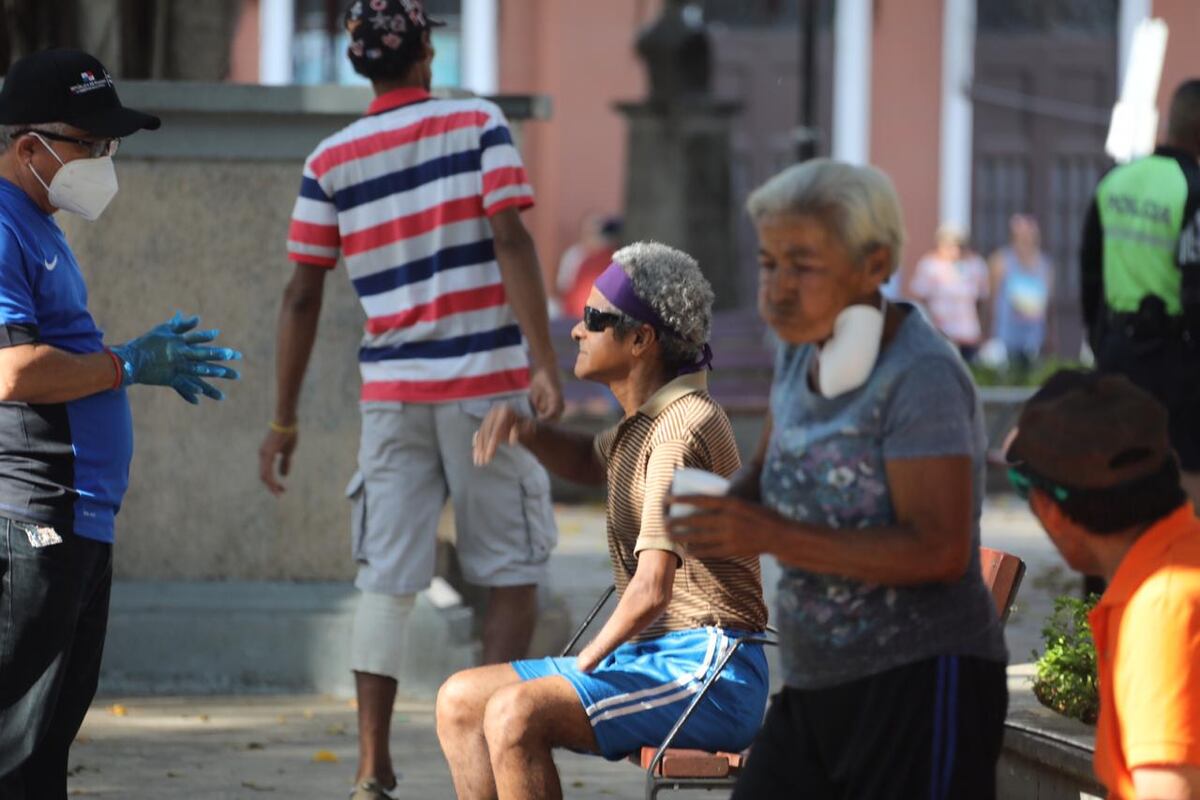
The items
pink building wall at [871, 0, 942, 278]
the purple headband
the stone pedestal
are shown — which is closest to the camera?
the purple headband

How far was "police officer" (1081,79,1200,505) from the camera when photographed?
7.78 metres

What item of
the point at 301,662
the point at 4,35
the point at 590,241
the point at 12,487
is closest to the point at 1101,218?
the point at 301,662

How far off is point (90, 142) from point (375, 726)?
1.88 m

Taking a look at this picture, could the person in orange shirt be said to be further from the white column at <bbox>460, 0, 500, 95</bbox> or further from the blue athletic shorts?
the white column at <bbox>460, 0, 500, 95</bbox>

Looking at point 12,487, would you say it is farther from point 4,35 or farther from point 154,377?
point 4,35

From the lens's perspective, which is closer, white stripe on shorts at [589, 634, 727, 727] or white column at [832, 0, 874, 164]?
white stripe on shorts at [589, 634, 727, 727]

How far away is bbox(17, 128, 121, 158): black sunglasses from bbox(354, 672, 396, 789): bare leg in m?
1.75

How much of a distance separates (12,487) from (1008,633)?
5.19m

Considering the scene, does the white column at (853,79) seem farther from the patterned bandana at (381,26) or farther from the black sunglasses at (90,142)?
the black sunglasses at (90,142)

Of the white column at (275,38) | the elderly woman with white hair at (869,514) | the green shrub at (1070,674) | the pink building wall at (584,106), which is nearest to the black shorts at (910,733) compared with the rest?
the elderly woman with white hair at (869,514)

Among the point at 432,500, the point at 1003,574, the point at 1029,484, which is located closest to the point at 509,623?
the point at 432,500

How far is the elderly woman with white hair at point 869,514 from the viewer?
363 cm

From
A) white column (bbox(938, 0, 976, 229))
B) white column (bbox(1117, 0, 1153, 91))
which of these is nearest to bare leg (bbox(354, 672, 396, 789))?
white column (bbox(938, 0, 976, 229))

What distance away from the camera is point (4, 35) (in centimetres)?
854
